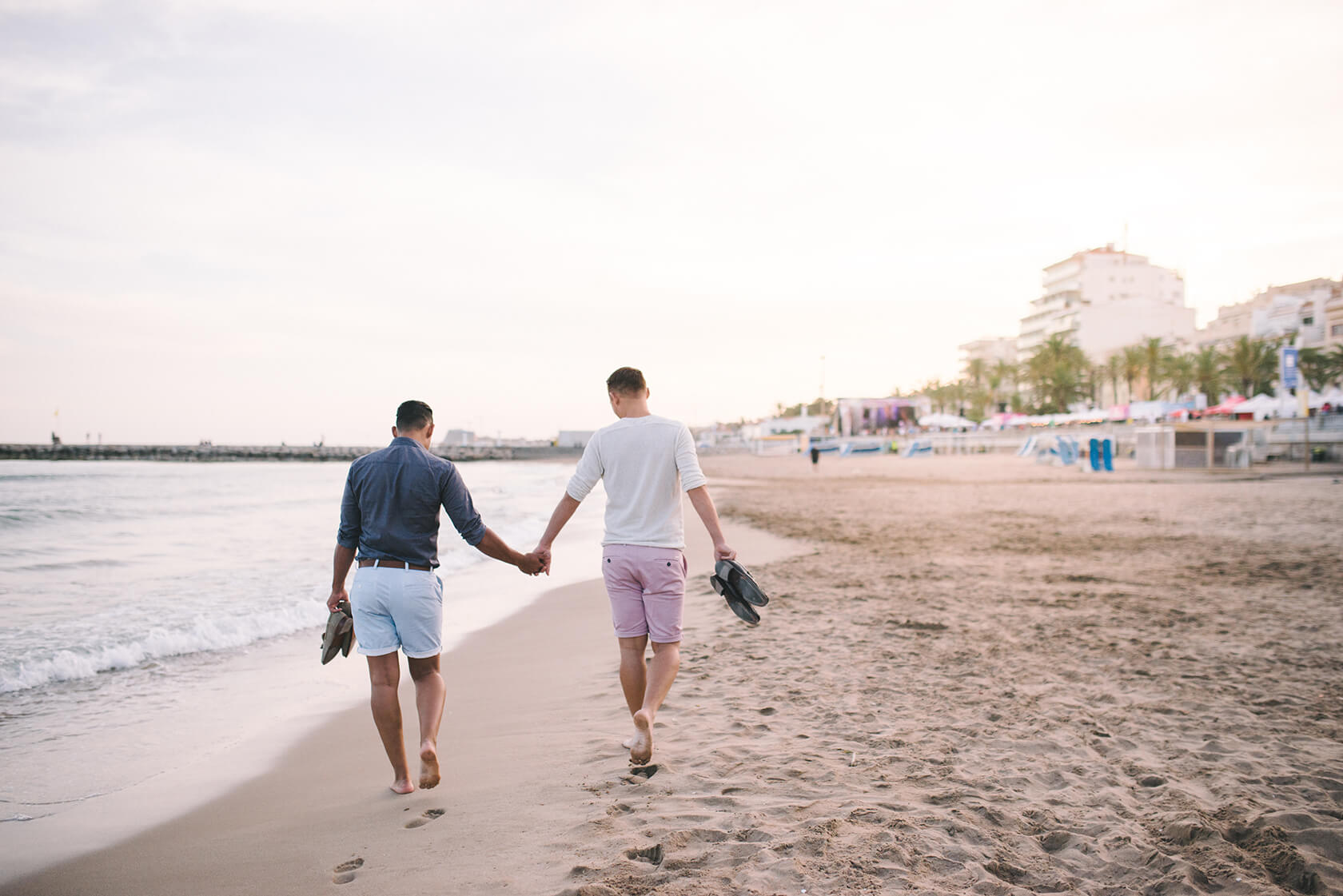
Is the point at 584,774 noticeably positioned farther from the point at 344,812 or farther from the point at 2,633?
the point at 2,633

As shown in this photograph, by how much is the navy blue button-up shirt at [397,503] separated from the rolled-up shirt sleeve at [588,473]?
0.63 meters

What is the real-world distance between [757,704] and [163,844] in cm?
291

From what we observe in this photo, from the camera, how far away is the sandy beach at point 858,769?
8.52 feet

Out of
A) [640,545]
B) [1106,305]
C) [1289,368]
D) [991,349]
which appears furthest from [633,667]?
[991,349]

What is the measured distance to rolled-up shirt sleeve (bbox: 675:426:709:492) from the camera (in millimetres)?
3523

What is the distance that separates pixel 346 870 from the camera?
8.86 feet

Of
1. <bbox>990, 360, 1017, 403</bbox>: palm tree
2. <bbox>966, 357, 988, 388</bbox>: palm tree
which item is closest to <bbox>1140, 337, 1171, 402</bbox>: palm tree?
<bbox>990, 360, 1017, 403</bbox>: palm tree

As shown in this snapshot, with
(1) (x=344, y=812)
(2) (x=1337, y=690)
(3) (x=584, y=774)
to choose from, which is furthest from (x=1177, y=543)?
(1) (x=344, y=812)

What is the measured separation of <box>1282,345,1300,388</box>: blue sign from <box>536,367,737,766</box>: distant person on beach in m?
34.9

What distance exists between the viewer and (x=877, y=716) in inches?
163

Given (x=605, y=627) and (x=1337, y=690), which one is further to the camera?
(x=605, y=627)

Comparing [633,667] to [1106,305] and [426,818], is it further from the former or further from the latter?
[1106,305]

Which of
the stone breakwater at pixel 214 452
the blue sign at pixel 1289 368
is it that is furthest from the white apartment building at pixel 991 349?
the blue sign at pixel 1289 368

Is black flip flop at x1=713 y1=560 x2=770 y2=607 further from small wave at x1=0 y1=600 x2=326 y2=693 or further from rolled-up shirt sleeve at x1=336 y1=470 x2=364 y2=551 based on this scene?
small wave at x1=0 y1=600 x2=326 y2=693
